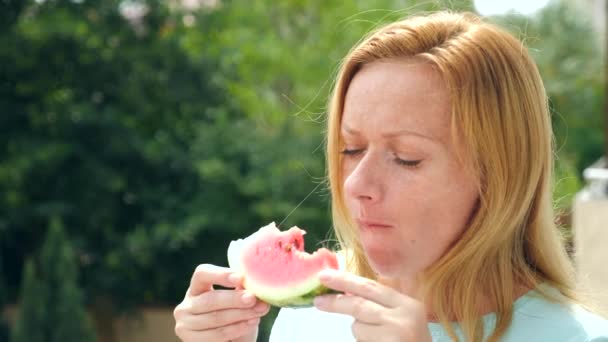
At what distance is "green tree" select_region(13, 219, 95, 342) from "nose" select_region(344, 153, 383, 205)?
7.33 m

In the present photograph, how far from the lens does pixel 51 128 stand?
9.79 meters

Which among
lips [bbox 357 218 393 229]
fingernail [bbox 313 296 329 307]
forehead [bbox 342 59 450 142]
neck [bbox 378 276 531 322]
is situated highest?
forehead [bbox 342 59 450 142]

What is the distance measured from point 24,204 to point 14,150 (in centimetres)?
61

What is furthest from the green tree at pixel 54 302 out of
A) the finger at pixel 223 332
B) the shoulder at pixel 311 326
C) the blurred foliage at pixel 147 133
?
the finger at pixel 223 332

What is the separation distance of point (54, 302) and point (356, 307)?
7.78 m

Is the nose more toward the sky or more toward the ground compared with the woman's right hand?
more toward the sky

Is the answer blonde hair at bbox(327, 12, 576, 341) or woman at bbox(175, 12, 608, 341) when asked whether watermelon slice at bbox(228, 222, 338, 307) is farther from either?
blonde hair at bbox(327, 12, 576, 341)

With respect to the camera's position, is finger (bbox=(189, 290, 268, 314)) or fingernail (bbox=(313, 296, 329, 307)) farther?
finger (bbox=(189, 290, 268, 314))

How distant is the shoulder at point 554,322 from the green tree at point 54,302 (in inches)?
287

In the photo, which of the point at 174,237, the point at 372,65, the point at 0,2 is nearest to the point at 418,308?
the point at 372,65

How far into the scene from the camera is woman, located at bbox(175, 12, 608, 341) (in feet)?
5.47

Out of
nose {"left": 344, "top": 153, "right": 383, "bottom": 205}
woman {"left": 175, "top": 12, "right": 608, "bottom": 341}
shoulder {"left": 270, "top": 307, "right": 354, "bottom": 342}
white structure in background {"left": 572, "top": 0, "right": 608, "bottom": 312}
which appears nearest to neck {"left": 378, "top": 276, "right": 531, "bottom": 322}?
woman {"left": 175, "top": 12, "right": 608, "bottom": 341}

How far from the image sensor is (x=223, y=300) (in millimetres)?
1681

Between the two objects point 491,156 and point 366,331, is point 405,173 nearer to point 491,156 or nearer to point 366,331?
point 491,156
